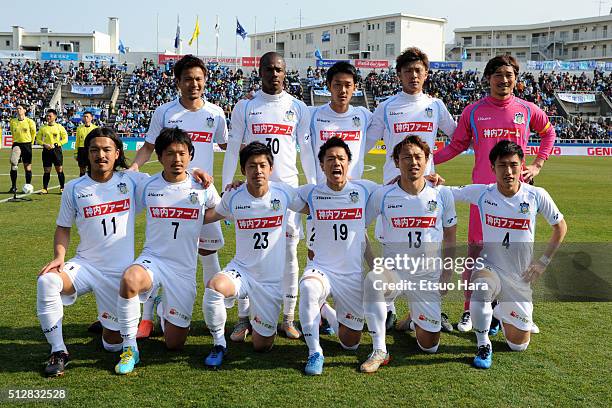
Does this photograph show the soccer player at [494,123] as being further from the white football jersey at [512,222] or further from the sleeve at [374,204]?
the sleeve at [374,204]

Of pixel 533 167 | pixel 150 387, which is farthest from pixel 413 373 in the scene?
pixel 533 167

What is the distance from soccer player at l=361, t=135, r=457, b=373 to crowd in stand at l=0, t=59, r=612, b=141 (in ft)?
124

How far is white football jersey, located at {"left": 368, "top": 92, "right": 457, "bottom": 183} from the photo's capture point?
230 inches

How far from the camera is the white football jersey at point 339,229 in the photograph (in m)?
4.99

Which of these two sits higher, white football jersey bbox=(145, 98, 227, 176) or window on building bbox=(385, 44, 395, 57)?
window on building bbox=(385, 44, 395, 57)

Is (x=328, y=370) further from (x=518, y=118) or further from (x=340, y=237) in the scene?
(x=518, y=118)

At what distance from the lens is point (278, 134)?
18.9ft

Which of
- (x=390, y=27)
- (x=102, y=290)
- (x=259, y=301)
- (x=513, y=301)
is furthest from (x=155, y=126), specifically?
(x=390, y=27)

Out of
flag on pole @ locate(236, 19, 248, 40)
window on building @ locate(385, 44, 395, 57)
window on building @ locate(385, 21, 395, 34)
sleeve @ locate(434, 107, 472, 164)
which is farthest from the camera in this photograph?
window on building @ locate(385, 44, 395, 57)

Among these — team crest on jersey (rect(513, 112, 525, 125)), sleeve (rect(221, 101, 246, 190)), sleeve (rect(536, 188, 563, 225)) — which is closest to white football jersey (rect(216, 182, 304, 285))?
sleeve (rect(221, 101, 246, 190))

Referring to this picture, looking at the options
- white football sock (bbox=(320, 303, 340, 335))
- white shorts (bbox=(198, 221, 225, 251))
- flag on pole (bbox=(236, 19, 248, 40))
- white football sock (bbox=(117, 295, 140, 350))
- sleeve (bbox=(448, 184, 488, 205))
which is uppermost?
flag on pole (bbox=(236, 19, 248, 40))

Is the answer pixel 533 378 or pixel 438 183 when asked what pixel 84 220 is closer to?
pixel 438 183

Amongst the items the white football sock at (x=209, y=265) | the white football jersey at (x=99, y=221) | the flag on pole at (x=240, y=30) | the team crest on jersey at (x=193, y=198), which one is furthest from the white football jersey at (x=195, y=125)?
the flag on pole at (x=240, y=30)

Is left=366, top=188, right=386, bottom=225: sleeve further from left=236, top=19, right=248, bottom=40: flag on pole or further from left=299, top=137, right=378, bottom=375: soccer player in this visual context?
left=236, top=19, right=248, bottom=40: flag on pole
